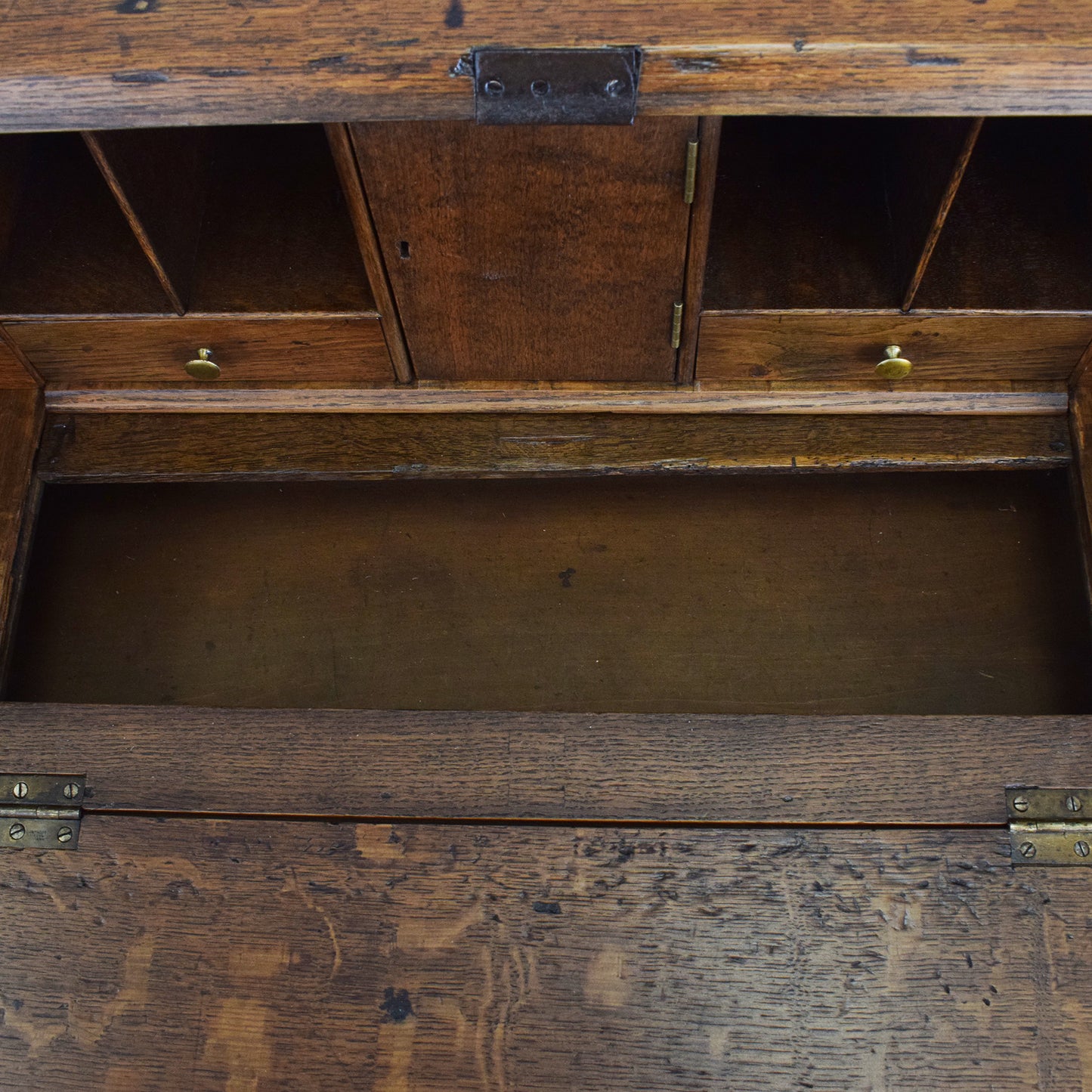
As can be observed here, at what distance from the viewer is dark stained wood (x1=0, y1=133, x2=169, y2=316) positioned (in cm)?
125

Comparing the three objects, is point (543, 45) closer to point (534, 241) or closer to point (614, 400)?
point (534, 241)

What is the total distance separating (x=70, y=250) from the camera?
129cm

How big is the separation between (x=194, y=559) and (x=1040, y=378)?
125 cm

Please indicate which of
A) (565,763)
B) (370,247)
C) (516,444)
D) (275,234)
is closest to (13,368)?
(275,234)

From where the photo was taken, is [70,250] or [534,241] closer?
[534,241]

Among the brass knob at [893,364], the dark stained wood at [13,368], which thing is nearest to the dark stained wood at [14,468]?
the dark stained wood at [13,368]

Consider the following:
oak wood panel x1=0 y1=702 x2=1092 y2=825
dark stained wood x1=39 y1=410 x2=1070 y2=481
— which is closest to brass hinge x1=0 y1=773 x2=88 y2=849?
oak wood panel x1=0 y1=702 x2=1092 y2=825

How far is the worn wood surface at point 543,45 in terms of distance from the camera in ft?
2.82

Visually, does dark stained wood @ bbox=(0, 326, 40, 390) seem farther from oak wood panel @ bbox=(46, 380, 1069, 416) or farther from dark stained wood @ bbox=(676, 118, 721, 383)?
dark stained wood @ bbox=(676, 118, 721, 383)

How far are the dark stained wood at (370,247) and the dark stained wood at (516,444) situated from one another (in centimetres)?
12

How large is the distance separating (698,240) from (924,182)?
0.28 meters

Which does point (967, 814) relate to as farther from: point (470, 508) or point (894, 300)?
point (470, 508)

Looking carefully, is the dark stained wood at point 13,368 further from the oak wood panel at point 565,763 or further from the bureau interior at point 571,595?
the oak wood panel at point 565,763

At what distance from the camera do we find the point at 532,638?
4.77 ft
